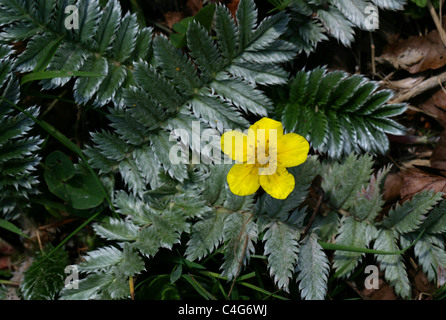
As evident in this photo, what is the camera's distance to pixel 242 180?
2096 millimetres

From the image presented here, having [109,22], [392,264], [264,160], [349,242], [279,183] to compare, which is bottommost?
[392,264]

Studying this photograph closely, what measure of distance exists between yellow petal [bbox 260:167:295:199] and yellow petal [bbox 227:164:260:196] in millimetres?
45

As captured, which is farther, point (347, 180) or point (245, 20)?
point (347, 180)

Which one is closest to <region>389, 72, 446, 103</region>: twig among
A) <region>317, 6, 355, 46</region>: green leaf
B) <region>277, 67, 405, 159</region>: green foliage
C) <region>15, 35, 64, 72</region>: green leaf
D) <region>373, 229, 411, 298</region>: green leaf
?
<region>277, 67, 405, 159</region>: green foliage

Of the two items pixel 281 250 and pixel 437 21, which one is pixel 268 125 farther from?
pixel 437 21

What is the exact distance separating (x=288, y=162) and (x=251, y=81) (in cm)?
54

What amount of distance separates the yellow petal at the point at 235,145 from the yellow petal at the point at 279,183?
0.49 feet

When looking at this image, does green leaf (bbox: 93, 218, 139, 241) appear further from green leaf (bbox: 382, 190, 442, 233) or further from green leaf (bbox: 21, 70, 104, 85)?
green leaf (bbox: 382, 190, 442, 233)

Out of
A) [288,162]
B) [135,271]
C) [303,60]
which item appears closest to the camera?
[288,162]

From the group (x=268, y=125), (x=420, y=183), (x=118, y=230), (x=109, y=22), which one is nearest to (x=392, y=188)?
(x=420, y=183)

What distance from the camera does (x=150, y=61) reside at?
2389 millimetres

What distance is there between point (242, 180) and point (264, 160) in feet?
0.47
